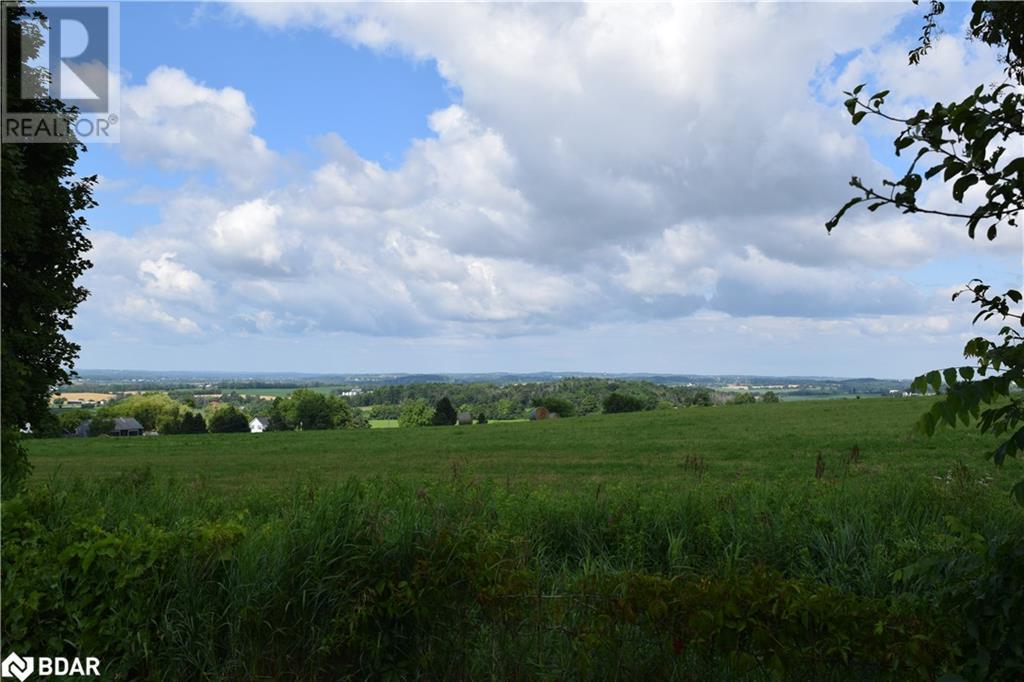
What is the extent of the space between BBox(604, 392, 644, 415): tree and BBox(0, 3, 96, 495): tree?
52045mm

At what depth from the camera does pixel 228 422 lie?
56750 millimetres

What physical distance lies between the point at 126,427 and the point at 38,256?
57215mm

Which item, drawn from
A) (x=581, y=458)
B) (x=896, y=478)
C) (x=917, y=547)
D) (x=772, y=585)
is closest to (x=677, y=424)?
(x=581, y=458)

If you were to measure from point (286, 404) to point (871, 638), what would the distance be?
7197 centimetres

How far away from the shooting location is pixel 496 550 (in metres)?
4.02

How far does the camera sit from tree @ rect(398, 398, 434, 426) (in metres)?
70.4

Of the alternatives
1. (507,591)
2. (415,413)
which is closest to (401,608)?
(507,591)

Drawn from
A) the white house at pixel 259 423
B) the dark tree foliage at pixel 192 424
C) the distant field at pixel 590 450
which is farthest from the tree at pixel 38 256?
the white house at pixel 259 423

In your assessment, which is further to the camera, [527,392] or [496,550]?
[527,392]

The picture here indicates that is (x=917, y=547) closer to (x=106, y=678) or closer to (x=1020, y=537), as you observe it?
(x=1020, y=537)

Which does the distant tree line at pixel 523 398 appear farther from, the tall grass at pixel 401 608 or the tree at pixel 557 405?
the tall grass at pixel 401 608

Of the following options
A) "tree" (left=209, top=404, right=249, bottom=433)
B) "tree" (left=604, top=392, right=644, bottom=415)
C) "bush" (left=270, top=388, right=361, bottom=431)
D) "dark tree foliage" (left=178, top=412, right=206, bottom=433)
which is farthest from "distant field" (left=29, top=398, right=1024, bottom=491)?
"bush" (left=270, top=388, right=361, bottom=431)

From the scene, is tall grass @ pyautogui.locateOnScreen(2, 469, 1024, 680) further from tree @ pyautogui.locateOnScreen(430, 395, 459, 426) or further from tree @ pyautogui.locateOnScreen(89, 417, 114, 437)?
tree @ pyautogui.locateOnScreen(89, 417, 114, 437)

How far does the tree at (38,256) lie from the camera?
10.4 meters
